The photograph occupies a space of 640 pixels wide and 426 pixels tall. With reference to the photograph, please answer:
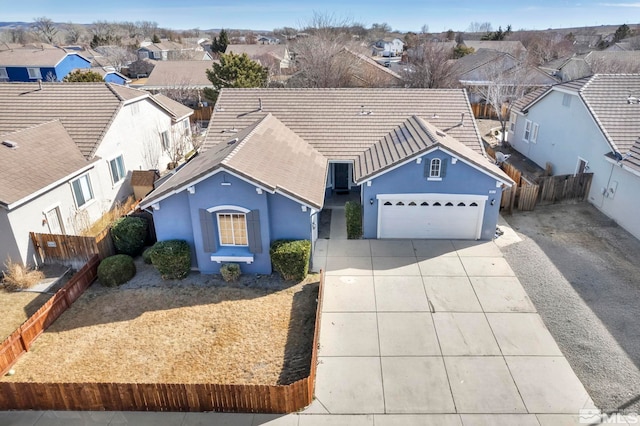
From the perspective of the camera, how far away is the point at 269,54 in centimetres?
6550

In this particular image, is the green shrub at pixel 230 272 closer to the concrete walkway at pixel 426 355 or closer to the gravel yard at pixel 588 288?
the concrete walkway at pixel 426 355

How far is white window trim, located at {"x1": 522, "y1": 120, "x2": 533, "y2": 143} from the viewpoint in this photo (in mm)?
27233

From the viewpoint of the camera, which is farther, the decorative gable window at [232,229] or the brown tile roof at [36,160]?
the brown tile roof at [36,160]

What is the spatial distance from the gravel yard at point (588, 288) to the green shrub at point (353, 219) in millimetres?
5847

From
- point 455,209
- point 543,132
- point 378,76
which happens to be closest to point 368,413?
point 455,209

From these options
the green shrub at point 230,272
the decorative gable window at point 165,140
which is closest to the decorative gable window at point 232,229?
the green shrub at point 230,272

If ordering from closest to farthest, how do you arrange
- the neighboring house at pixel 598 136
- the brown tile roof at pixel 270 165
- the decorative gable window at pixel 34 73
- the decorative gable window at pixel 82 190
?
the brown tile roof at pixel 270 165 < the decorative gable window at pixel 82 190 < the neighboring house at pixel 598 136 < the decorative gable window at pixel 34 73

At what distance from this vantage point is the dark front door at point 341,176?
68.3 ft

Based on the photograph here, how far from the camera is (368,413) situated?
9.50m

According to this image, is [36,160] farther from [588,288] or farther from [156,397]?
[588,288]

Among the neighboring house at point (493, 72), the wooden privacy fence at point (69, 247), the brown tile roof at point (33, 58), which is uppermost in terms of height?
the brown tile roof at point (33, 58)

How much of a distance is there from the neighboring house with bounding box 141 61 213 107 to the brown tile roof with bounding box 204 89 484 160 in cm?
2411

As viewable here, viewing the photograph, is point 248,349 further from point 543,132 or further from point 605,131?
point 543,132

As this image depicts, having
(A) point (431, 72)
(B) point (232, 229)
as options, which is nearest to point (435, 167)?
(B) point (232, 229)
